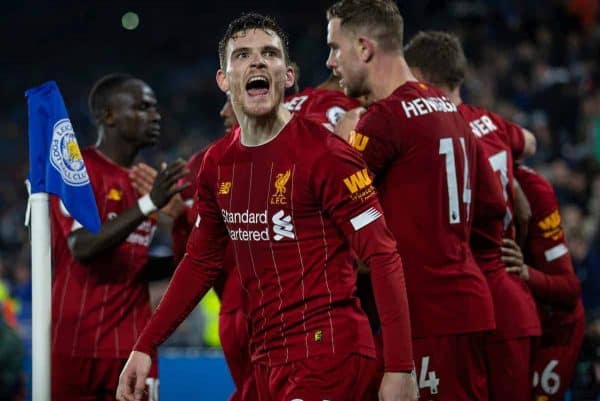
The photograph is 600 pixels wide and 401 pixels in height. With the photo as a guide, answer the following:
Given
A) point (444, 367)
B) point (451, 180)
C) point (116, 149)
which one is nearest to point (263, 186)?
point (451, 180)

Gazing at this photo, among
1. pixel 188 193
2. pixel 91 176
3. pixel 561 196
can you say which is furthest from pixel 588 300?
pixel 91 176

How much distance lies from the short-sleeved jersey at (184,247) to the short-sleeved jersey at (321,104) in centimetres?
53

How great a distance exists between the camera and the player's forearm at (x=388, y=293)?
3211 millimetres

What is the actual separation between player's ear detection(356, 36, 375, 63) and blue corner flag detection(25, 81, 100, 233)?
126 cm

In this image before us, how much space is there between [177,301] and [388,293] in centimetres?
91

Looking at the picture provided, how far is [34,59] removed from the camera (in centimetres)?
2122

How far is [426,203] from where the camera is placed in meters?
4.03

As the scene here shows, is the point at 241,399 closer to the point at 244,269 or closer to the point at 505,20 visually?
the point at 244,269

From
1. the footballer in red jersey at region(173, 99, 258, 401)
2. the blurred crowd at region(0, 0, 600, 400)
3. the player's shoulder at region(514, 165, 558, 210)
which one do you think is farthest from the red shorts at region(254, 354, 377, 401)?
the blurred crowd at region(0, 0, 600, 400)

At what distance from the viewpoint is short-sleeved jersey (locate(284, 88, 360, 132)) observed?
190 inches

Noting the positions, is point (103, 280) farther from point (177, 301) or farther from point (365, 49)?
point (365, 49)

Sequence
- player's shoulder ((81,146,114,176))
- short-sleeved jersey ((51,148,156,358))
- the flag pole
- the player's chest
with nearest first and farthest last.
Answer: the player's chest < the flag pole < short-sleeved jersey ((51,148,156,358)) < player's shoulder ((81,146,114,176))

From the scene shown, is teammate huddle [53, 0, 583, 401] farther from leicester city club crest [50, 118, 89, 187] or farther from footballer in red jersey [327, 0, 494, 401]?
leicester city club crest [50, 118, 89, 187]

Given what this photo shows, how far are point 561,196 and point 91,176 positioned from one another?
21.8ft
